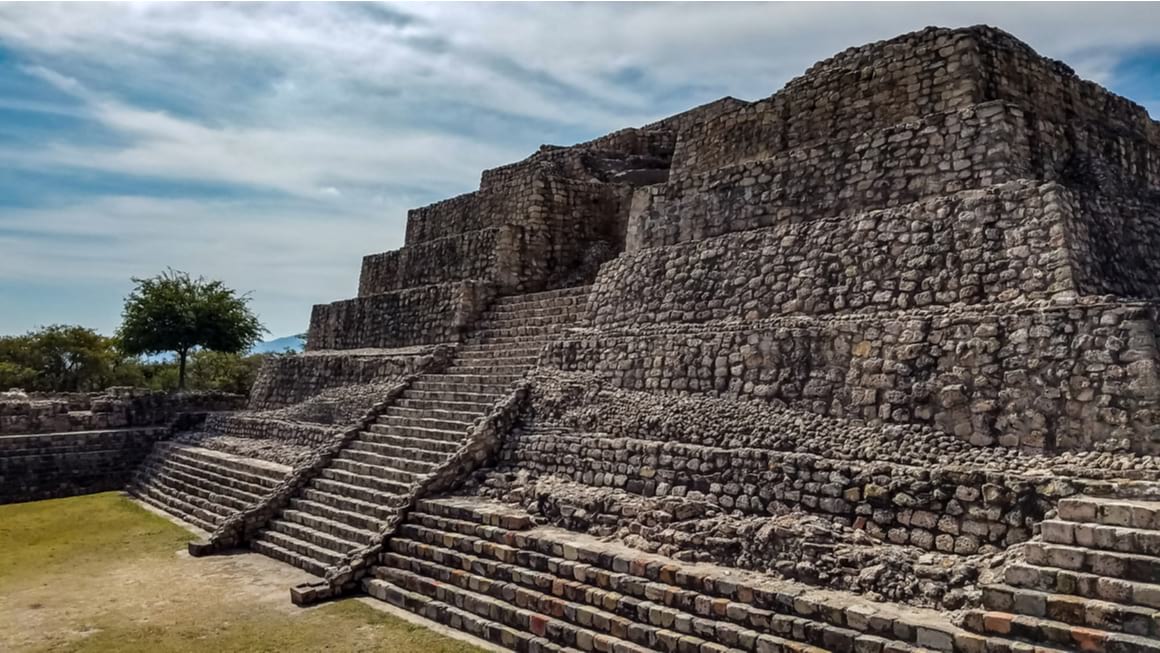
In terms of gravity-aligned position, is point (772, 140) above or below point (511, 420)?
above

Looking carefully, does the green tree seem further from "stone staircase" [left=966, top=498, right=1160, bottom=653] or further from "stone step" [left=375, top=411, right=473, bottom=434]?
"stone staircase" [left=966, top=498, right=1160, bottom=653]

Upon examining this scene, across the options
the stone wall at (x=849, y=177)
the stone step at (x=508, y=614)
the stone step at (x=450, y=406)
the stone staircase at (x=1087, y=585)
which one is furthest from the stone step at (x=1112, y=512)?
the stone step at (x=450, y=406)

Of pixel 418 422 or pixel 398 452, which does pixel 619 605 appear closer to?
pixel 398 452

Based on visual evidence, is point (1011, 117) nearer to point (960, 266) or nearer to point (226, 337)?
point (960, 266)

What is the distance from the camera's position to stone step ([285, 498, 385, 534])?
948cm

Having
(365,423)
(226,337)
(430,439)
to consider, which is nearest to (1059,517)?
(430,439)

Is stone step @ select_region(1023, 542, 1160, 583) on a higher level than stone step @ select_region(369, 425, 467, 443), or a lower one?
lower

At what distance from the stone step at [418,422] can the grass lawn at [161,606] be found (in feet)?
8.72

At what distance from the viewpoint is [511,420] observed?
975 centimetres

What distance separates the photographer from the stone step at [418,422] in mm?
10695

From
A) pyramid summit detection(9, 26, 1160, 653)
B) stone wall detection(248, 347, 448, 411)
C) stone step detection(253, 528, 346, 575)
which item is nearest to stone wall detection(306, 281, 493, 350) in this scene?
stone wall detection(248, 347, 448, 411)

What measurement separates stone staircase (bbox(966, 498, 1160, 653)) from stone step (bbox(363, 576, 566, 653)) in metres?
3.48

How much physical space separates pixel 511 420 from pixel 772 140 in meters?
5.10

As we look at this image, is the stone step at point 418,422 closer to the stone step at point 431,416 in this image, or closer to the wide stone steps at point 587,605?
the stone step at point 431,416
